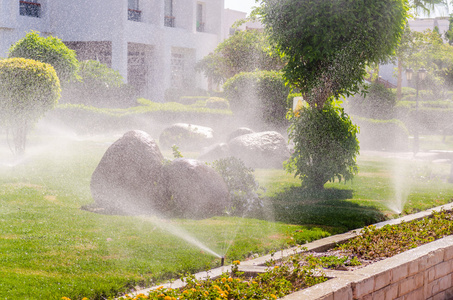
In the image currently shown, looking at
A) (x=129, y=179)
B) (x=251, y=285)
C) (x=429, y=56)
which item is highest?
(x=429, y=56)

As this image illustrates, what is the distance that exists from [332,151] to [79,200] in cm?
454

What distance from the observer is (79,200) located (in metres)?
7.96

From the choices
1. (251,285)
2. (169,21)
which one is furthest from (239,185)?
(169,21)

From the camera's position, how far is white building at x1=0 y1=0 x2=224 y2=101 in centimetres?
2658

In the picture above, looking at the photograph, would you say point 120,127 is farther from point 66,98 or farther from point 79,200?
point 79,200

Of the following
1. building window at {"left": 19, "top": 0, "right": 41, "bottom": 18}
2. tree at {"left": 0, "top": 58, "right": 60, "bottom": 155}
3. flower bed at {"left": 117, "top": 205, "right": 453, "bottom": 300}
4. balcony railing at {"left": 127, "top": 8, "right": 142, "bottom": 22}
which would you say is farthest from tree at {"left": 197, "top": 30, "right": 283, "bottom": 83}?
flower bed at {"left": 117, "top": 205, "right": 453, "bottom": 300}

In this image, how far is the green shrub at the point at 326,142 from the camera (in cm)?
959

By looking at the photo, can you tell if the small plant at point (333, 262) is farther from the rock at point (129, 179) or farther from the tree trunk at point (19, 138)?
the tree trunk at point (19, 138)

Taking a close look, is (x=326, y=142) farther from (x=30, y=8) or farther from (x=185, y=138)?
(x=30, y=8)

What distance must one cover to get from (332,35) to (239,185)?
290 cm

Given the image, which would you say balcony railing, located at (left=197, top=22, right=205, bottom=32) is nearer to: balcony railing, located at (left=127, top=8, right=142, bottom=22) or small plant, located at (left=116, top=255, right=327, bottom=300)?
balcony railing, located at (left=127, top=8, right=142, bottom=22)

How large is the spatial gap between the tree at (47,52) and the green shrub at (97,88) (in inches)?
187

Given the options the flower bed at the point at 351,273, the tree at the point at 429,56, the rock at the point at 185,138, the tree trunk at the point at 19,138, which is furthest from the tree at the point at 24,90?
the tree at the point at 429,56

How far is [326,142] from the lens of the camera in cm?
963
